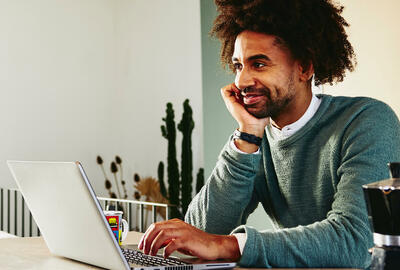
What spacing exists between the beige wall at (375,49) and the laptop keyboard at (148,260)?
185cm

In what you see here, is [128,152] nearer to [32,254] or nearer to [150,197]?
[150,197]

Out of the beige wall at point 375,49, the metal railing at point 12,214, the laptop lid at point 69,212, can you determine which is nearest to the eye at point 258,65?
the laptop lid at point 69,212

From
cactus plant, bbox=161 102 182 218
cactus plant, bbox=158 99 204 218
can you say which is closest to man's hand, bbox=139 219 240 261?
cactus plant, bbox=158 99 204 218

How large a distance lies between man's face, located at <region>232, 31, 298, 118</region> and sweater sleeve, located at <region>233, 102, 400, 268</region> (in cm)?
21

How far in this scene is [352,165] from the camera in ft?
3.87

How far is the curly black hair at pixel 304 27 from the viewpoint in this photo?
4.56 ft

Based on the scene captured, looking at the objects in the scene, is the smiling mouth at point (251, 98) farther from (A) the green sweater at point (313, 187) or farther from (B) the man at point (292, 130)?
(A) the green sweater at point (313, 187)

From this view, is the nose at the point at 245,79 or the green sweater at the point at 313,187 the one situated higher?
the nose at the point at 245,79

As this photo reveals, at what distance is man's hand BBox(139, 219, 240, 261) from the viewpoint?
39.7 inches

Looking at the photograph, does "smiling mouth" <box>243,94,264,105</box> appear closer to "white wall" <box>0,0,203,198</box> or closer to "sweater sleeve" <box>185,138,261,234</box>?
"sweater sleeve" <box>185,138,261,234</box>

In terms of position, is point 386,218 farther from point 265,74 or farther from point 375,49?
point 375,49

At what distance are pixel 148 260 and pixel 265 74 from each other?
0.56 meters

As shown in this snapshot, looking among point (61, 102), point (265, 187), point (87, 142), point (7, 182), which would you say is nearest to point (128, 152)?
point (87, 142)

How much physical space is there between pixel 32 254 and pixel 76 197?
339 millimetres
